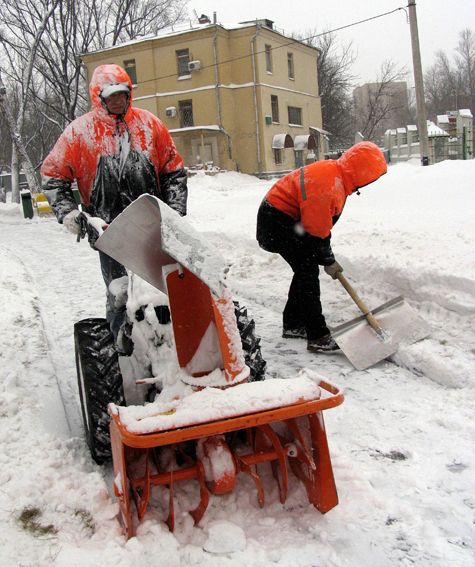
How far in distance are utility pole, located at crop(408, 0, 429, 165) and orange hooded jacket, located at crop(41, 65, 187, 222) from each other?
13019mm

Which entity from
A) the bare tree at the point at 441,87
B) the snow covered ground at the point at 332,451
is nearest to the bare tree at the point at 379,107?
the bare tree at the point at 441,87

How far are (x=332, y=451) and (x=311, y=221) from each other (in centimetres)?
176

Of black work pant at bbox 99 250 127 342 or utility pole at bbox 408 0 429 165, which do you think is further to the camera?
utility pole at bbox 408 0 429 165

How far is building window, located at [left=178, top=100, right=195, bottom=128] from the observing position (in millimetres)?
29078

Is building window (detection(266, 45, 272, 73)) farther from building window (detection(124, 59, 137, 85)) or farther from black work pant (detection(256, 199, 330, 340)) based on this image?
black work pant (detection(256, 199, 330, 340))

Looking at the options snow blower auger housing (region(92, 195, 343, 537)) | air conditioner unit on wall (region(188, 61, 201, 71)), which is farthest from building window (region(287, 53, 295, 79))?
snow blower auger housing (region(92, 195, 343, 537))

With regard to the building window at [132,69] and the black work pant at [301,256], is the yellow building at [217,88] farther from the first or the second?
the black work pant at [301,256]

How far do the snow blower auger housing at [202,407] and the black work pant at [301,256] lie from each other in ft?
6.13

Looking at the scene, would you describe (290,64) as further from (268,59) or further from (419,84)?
(419,84)

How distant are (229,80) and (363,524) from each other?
29.5 meters

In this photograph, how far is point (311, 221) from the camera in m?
3.69

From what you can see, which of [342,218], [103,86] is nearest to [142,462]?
[103,86]

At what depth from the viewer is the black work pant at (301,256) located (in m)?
3.97

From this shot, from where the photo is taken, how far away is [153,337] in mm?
2500
